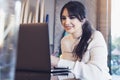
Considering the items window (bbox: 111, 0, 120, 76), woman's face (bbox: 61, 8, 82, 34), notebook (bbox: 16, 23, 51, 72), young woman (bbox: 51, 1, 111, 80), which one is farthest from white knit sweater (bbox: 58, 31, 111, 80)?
window (bbox: 111, 0, 120, 76)

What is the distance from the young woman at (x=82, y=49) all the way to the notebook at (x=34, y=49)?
0.22 m

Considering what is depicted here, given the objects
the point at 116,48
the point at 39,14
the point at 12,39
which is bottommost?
the point at 116,48

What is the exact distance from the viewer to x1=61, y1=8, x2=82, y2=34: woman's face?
157 cm

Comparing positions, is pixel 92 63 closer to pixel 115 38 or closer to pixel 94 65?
pixel 94 65

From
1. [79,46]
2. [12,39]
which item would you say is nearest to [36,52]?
[12,39]

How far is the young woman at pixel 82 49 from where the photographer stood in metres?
1.33

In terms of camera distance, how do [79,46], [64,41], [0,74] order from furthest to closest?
[64,41] < [79,46] < [0,74]

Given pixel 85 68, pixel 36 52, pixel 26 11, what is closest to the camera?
pixel 36 52

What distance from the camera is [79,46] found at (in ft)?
4.89

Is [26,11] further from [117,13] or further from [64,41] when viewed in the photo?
[117,13]

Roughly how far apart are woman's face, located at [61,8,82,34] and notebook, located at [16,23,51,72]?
21.9 inches

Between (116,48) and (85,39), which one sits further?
(116,48)

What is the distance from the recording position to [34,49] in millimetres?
1027

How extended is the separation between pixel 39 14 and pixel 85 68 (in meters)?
1.50
